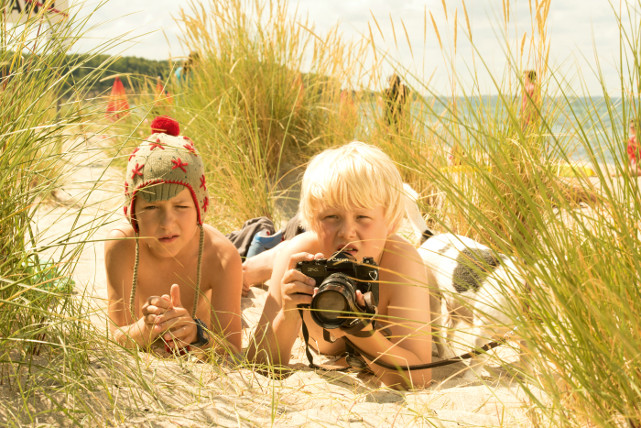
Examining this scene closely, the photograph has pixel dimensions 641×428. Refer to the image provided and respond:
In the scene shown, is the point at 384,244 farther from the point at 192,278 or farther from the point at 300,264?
the point at 192,278

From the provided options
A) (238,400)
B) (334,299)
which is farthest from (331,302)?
(238,400)

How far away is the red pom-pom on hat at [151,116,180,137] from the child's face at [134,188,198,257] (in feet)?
1.26

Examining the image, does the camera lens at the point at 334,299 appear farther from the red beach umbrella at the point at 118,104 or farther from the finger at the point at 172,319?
the red beach umbrella at the point at 118,104

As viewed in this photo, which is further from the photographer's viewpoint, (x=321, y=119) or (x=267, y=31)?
(x=321, y=119)

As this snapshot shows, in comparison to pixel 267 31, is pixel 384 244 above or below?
below

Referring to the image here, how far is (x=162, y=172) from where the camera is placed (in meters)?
2.19

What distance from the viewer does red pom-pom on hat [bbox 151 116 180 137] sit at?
8.11 ft

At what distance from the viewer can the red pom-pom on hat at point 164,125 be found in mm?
2471

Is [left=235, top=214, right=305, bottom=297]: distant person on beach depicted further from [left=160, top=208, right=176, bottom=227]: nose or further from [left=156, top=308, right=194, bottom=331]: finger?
[left=156, top=308, right=194, bottom=331]: finger

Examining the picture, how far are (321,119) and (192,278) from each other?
10.5 feet

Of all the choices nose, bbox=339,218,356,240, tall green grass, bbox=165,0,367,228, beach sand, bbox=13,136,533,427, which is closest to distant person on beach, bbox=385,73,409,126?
tall green grass, bbox=165,0,367,228

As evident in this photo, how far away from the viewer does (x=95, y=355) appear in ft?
4.86

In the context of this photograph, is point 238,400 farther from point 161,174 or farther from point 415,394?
point 161,174

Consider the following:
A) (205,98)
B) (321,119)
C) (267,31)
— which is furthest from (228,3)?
(321,119)
